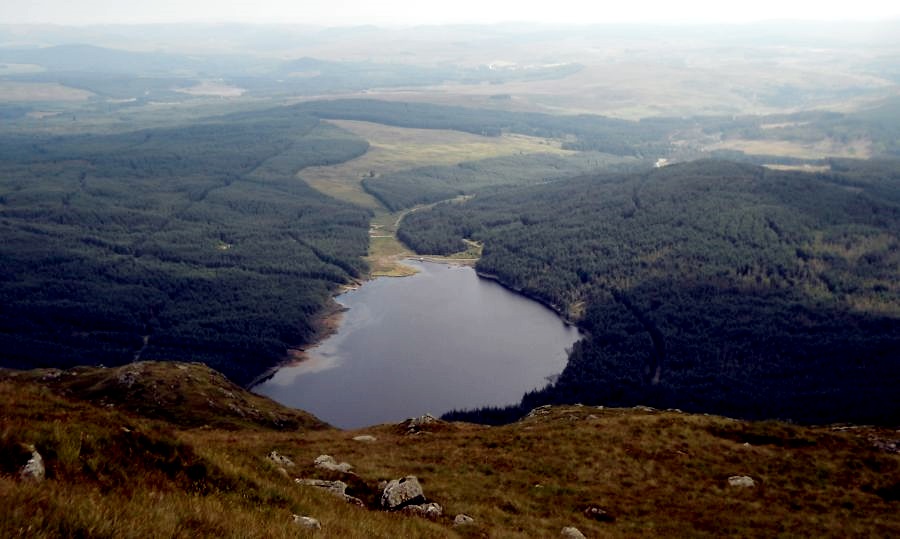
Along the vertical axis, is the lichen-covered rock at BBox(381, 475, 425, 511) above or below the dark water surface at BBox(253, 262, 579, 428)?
above

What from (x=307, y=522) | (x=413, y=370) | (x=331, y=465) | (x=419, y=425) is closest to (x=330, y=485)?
(x=331, y=465)

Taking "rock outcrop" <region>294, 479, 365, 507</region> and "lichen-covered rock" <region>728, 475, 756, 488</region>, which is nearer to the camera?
"rock outcrop" <region>294, 479, 365, 507</region>

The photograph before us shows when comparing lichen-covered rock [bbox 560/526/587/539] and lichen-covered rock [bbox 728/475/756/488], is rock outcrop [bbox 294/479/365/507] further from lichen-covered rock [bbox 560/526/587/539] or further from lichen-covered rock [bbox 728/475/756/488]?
lichen-covered rock [bbox 728/475/756/488]

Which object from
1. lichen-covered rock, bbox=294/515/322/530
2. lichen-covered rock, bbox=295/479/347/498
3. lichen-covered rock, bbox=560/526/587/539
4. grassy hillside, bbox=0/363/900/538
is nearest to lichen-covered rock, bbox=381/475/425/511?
grassy hillside, bbox=0/363/900/538

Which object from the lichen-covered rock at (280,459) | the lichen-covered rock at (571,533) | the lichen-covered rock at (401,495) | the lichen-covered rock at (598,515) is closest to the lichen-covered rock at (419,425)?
the lichen-covered rock at (280,459)

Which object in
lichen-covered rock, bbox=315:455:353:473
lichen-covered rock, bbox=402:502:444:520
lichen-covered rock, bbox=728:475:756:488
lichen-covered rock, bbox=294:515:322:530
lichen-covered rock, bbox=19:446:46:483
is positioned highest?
lichen-covered rock, bbox=19:446:46:483
